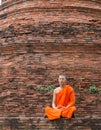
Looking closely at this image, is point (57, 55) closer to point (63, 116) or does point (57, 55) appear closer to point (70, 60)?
point (70, 60)

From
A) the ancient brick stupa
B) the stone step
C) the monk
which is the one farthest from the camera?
the ancient brick stupa

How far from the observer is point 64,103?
28.5 feet

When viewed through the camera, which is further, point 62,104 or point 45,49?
point 45,49

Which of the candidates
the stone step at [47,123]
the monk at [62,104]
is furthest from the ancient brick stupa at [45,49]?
the stone step at [47,123]

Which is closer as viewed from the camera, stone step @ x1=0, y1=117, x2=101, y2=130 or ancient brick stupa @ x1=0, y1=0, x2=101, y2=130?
stone step @ x1=0, y1=117, x2=101, y2=130

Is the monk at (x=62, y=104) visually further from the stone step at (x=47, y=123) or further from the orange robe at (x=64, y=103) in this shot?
the stone step at (x=47, y=123)

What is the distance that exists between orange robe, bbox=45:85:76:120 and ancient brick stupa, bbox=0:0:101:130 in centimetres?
115

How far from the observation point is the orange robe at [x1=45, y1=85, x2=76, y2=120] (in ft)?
27.2

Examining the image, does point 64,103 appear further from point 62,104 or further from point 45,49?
point 45,49

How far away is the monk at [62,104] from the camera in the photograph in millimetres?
8273

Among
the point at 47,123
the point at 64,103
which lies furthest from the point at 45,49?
the point at 47,123

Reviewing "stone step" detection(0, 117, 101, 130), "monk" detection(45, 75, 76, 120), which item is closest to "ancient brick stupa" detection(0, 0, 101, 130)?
"monk" detection(45, 75, 76, 120)

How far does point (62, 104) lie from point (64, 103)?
44 millimetres

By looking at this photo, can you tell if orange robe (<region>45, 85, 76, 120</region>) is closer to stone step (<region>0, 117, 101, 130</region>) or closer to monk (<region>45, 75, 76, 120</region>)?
monk (<region>45, 75, 76, 120</region>)
